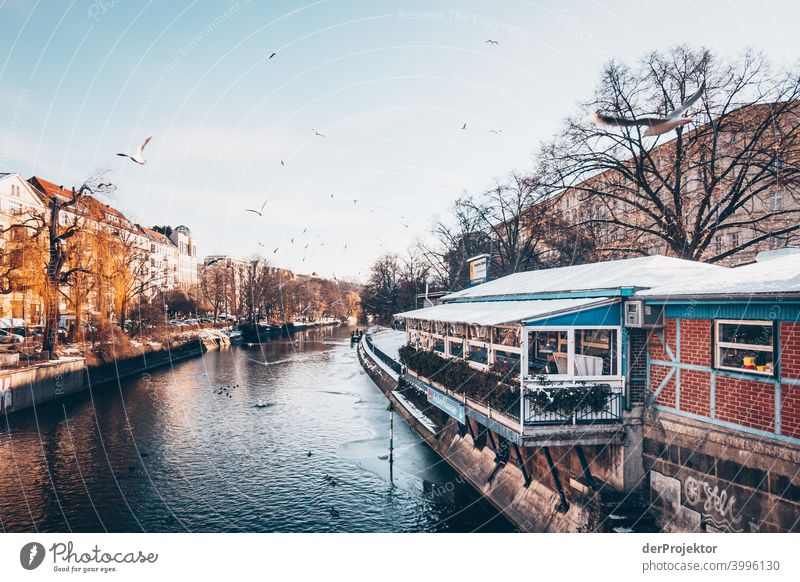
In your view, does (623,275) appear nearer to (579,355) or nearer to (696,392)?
(579,355)

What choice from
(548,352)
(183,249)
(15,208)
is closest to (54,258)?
(15,208)

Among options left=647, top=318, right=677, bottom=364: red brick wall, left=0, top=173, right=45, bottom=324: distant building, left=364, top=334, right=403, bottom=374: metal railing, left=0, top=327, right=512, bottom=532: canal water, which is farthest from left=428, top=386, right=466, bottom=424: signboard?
left=0, top=173, right=45, bottom=324: distant building

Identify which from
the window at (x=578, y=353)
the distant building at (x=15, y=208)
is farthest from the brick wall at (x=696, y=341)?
the distant building at (x=15, y=208)

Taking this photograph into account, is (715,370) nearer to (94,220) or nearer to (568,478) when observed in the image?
(568,478)

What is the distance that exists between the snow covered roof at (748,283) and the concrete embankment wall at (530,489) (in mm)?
4254

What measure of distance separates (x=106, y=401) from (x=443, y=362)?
22083mm

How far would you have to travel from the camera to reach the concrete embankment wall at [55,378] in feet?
77.0

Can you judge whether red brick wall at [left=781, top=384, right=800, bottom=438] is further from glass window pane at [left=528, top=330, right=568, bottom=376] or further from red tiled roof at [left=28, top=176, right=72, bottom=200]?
red tiled roof at [left=28, top=176, right=72, bottom=200]

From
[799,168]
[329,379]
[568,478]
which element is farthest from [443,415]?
[329,379]

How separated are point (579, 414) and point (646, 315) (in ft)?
8.32

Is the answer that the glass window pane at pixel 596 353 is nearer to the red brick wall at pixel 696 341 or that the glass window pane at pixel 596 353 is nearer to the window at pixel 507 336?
the red brick wall at pixel 696 341

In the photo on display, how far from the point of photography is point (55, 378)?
88.4 feet

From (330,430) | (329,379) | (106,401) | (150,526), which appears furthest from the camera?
(329,379)

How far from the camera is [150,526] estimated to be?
1302 cm
